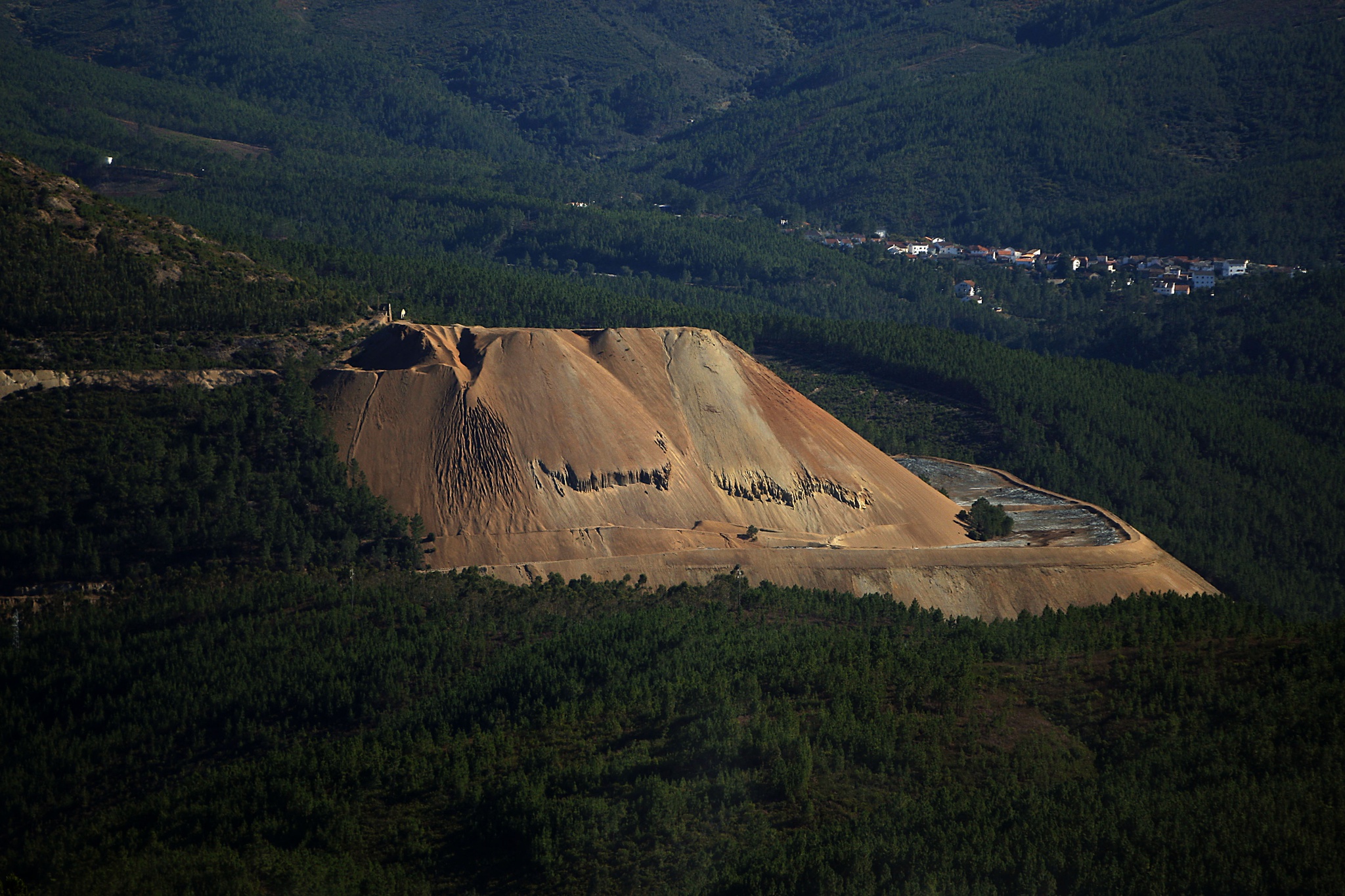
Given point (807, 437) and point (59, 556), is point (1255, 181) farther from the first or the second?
point (59, 556)

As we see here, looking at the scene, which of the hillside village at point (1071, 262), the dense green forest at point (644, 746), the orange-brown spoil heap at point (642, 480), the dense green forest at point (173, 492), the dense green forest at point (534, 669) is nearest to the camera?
the dense green forest at point (644, 746)

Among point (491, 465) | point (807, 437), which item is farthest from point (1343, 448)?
point (491, 465)

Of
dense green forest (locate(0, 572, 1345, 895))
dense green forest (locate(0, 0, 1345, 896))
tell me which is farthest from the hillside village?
dense green forest (locate(0, 572, 1345, 895))

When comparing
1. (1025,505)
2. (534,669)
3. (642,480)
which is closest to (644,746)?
(534,669)

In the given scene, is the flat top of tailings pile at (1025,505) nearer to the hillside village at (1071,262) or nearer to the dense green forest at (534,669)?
the dense green forest at (534,669)

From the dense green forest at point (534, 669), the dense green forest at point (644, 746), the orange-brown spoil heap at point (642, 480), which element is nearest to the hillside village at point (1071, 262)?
the dense green forest at point (534, 669)

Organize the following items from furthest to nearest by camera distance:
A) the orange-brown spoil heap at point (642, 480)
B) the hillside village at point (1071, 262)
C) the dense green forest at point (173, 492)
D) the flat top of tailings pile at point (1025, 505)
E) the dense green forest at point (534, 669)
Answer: the hillside village at point (1071, 262), the flat top of tailings pile at point (1025, 505), the orange-brown spoil heap at point (642, 480), the dense green forest at point (173, 492), the dense green forest at point (534, 669)
